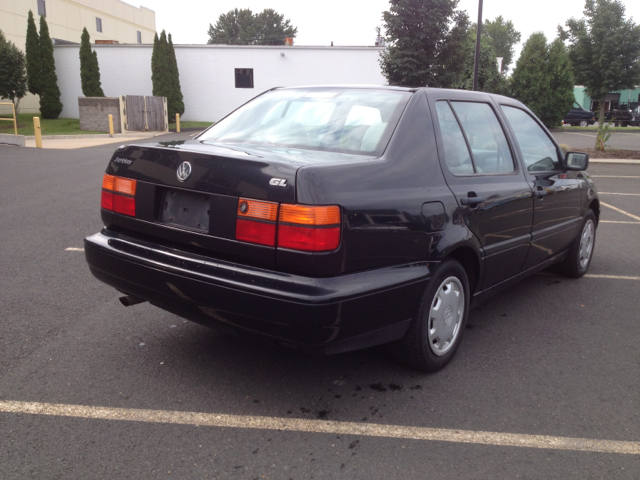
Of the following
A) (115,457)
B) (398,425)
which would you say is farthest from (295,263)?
(115,457)

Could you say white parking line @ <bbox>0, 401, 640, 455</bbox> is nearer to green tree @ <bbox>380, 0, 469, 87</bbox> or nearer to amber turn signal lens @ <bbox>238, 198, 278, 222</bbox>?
amber turn signal lens @ <bbox>238, 198, 278, 222</bbox>

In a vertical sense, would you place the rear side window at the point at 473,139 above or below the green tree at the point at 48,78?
below

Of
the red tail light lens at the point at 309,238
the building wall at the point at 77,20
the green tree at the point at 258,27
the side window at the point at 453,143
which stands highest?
the green tree at the point at 258,27

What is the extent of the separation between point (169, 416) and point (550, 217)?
3.17 meters

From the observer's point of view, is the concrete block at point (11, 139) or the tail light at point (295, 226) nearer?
the tail light at point (295, 226)

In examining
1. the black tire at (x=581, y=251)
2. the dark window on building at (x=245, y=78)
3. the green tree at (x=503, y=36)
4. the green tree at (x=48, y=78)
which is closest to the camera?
the black tire at (x=581, y=251)

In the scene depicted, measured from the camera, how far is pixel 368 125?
3.30m

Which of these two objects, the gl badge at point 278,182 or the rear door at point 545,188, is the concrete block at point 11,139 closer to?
the rear door at point 545,188

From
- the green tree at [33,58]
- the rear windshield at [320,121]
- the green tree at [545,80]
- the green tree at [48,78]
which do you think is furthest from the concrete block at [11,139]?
the green tree at [545,80]

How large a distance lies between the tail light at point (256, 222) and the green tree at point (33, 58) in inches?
1380

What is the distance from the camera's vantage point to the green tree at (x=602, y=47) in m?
20.2

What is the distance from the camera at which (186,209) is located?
301 cm

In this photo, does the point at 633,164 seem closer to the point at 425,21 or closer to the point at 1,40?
the point at 425,21

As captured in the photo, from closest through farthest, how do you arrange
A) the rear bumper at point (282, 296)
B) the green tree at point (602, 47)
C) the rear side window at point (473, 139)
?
the rear bumper at point (282, 296), the rear side window at point (473, 139), the green tree at point (602, 47)
